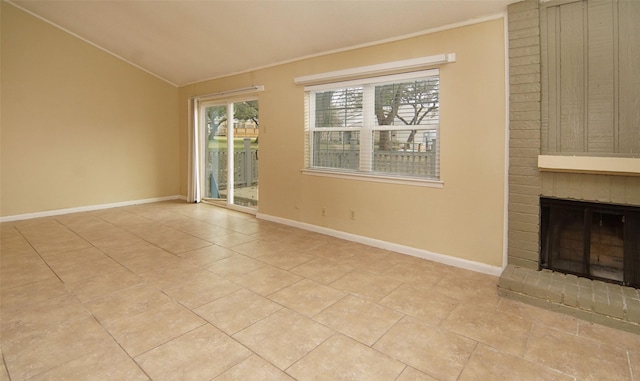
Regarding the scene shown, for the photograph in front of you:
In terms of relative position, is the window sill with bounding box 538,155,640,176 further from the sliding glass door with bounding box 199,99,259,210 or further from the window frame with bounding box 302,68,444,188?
the sliding glass door with bounding box 199,99,259,210

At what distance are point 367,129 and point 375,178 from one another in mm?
600

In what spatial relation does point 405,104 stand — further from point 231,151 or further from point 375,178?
point 231,151

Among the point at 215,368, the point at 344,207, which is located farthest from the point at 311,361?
the point at 344,207

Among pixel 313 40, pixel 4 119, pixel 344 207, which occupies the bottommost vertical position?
pixel 344 207

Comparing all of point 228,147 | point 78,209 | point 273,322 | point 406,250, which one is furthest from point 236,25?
point 78,209

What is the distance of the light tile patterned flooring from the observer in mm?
1903

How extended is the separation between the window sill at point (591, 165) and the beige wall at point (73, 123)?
6540 mm

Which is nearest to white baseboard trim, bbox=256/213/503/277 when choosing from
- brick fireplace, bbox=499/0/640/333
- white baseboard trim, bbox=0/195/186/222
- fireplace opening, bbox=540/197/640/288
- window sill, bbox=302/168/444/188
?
brick fireplace, bbox=499/0/640/333

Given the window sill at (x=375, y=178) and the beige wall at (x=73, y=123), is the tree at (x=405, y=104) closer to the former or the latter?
the window sill at (x=375, y=178)

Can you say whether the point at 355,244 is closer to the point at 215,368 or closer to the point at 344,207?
the point at 344,207

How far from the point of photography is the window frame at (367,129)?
3631 millimetres

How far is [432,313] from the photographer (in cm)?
253

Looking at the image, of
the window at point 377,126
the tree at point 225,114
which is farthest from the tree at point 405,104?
the tree at point 225,114

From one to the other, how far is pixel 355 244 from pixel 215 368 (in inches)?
101
